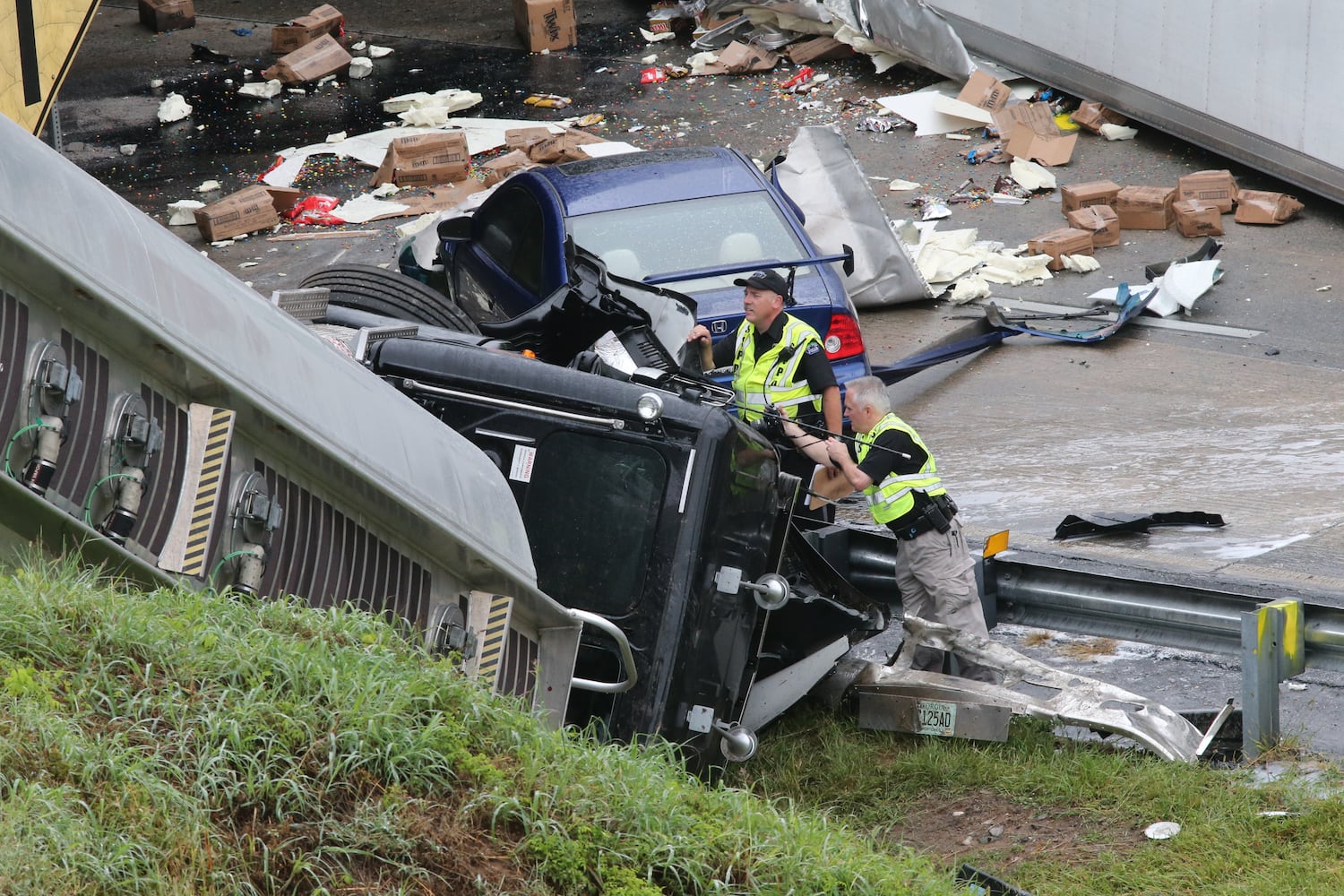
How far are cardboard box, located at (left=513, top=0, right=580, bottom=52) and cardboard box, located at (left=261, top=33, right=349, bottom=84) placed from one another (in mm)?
2223

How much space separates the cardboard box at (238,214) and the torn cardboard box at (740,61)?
584 cm

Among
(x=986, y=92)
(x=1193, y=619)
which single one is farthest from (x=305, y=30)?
(x=1193, y=619)

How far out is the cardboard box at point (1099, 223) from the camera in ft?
36.4

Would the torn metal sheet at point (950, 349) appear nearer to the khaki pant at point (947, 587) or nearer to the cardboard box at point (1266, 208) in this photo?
the cardboard box at point (1266, 208)

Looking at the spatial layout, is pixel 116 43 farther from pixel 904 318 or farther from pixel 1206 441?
pixel 1206 441

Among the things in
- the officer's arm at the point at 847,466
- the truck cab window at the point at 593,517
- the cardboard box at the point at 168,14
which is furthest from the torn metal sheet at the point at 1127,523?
the cardboard box at the point at 168,14

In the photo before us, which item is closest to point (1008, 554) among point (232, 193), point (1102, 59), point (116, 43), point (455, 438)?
point (455, 438)

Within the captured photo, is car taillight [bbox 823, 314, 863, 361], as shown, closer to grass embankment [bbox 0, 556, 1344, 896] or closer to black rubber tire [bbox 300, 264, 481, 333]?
black rubber tire [bbox 300, 264, 481, 333]

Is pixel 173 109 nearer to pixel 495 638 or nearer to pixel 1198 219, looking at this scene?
pixel 1198 219

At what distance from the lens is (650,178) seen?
863 cm

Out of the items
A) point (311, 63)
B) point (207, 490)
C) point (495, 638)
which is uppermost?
point (207, 490)

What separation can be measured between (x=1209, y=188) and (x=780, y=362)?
6.13 m

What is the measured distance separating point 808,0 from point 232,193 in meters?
6.77

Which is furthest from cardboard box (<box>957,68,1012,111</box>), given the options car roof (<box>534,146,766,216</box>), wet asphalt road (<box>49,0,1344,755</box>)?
car roof (<box>534,146,766,216</box>)
